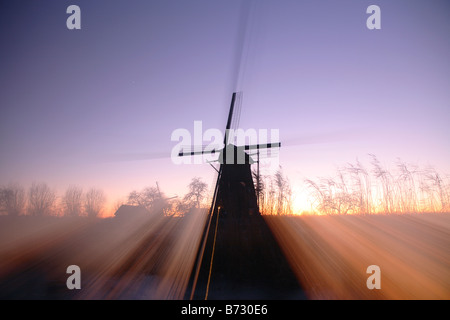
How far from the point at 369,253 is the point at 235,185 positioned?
11.3 meters

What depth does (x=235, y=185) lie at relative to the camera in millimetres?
15133

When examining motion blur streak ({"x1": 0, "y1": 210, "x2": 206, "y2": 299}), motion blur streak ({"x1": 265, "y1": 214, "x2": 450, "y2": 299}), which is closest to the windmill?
motion blur streak ({"x1": 265, "y1": 214, "x2": 450, "y2": 299})

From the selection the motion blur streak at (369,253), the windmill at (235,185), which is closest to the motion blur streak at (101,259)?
the windmill at (235,185)

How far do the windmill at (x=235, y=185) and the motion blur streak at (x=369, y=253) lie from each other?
483 centimetres

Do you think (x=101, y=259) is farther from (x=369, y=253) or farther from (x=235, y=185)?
(x=369, y=253)

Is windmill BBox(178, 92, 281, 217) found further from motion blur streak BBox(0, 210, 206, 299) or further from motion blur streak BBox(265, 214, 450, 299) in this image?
motion blur streak BBox(0, 210, 206, 299)

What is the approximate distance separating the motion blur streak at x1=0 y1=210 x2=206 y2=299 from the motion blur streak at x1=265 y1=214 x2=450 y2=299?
338 inches

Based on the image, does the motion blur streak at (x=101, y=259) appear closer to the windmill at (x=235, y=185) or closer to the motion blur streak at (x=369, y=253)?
the windmill at (x=235, y=185)

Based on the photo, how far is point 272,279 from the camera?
13398 millimetres

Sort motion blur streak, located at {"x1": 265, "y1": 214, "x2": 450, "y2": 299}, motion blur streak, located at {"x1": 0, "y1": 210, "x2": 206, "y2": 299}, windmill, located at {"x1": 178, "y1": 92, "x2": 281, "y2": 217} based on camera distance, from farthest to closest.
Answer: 1. windmill, located at {"x1": 178, "y1": 92, "x2": 281, "y2": 217}
2. motion blur streak, located at {"x1": 0, "y1": 210, "x2": 206, "y2": 299}
3. motion blur streak, located at {"x1": 265, "y1": 214, "x2": 450, "y2": 299}

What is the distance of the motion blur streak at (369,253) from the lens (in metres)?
11.9

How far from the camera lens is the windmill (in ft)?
49.2
